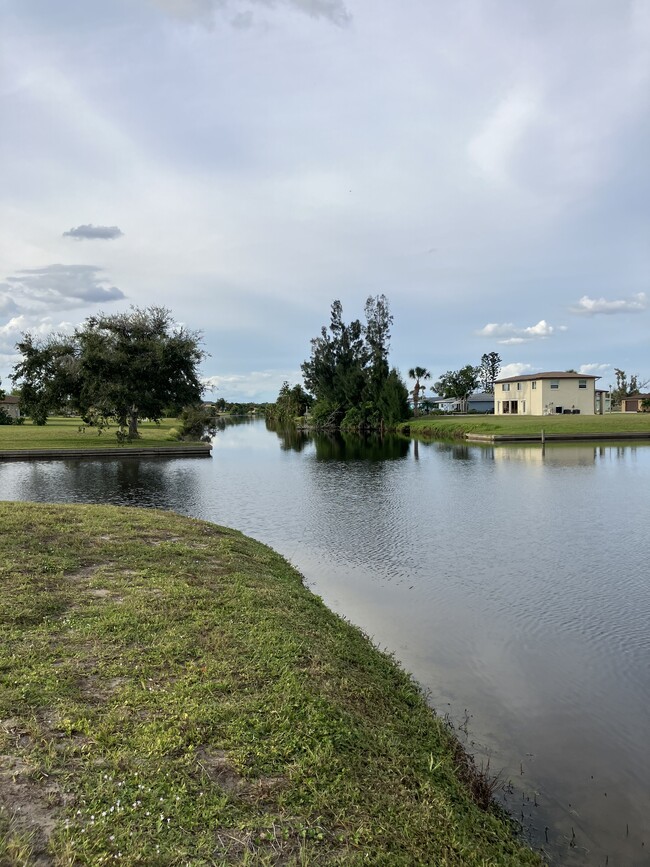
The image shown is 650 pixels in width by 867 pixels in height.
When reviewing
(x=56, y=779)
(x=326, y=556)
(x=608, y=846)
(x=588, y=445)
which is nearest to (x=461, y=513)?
(x=326, y=556)

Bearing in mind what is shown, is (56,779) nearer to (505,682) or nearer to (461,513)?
(505,682)

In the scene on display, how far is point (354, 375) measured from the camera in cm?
7681

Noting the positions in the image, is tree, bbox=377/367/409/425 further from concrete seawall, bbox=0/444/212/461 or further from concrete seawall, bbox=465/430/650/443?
concrete seawall, bbox=0/444/212/461

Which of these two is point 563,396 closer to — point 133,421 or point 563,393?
point 563,393

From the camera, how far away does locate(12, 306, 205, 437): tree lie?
37.8 metres

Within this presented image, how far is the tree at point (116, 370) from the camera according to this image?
3781 centimetres

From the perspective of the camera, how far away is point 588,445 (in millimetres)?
43562

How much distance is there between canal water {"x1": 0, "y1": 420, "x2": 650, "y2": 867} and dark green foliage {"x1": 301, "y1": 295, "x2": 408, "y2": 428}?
157 feet

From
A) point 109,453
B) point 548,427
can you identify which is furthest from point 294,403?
point 109,453

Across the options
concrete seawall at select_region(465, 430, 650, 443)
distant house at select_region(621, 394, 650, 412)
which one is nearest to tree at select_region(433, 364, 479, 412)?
distant house at select_region(621, 394, 650, 412)

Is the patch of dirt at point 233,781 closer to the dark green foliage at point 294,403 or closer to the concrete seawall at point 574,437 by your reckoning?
the concrete seawall at point 574,437

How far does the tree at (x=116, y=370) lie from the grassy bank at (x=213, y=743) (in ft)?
108

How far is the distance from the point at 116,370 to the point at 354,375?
42.9 m

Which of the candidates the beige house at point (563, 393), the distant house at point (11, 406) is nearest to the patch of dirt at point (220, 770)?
the beige house at point (563, 393)
